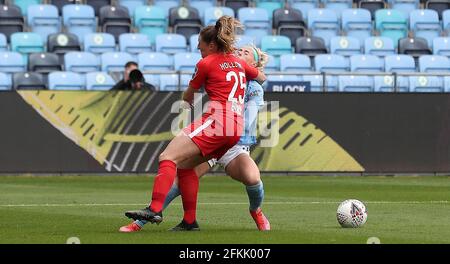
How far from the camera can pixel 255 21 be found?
30.8m

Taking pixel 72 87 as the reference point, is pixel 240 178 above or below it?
above

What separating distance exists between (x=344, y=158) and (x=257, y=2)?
7.45 meters

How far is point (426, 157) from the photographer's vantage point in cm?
2620

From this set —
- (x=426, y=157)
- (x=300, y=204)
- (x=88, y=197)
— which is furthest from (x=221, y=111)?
(x=426, y=157)

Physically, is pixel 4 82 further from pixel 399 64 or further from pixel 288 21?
pixel 399 64

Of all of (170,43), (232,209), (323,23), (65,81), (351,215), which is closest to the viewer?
(351,215)

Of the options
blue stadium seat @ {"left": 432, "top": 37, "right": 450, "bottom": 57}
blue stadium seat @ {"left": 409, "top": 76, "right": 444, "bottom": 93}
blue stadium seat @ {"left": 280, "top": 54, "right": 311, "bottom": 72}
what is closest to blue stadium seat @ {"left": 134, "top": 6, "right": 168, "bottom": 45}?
blue stadium seat @ {"left": 280, "top": 54, "right": 311, "bottom": 72}

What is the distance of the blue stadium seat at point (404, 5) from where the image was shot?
3306 cm

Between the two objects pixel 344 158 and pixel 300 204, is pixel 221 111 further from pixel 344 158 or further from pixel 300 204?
pixel 344 158

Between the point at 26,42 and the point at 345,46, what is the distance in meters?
8.00

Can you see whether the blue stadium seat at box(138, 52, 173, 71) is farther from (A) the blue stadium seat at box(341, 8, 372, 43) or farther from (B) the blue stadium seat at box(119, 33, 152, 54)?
(A) the blue stadium seat at box(341, 8, 372, 43)

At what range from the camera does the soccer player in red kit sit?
12430mm

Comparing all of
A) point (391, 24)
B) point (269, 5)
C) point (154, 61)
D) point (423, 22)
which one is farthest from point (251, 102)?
point (423, 22)

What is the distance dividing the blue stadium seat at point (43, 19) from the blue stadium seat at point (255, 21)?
15.1 feet
